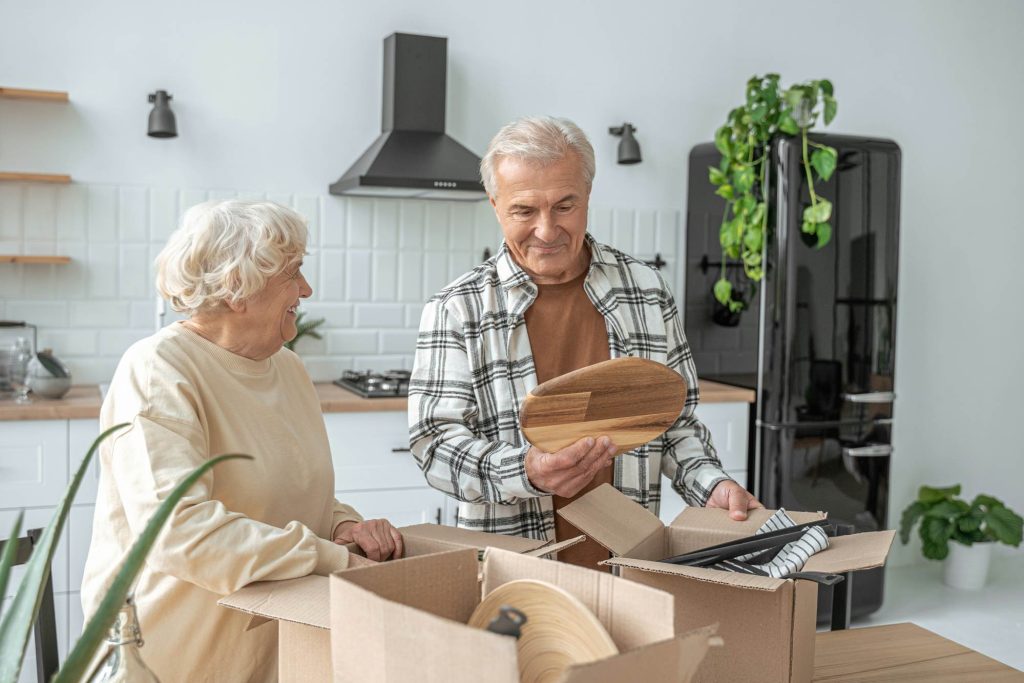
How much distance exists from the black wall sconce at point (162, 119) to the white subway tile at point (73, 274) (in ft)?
1.57

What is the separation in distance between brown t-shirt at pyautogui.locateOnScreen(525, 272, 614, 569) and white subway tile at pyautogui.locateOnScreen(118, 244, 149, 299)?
2.19 meters

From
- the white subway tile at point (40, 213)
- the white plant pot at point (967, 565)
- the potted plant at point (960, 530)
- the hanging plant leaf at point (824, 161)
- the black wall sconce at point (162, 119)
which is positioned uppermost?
the black wall sconce at point (162, 119)

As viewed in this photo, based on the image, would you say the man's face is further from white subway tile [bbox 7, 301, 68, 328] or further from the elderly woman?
white subway tile [bbox 7, 301, 68, 328]

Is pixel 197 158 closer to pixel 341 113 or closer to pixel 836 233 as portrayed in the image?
pixel 341 113

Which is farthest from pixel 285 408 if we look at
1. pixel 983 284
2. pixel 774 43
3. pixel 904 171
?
pixel 983 284

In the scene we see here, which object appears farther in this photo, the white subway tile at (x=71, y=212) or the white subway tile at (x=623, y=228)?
the white subway tile at (x=623, y=228)

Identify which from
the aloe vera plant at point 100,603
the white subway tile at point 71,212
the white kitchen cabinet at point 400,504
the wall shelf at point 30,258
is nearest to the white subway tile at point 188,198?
the white subway tile at point 71,212

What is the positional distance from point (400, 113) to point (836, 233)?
1668mm

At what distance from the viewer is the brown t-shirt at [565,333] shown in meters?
1.77

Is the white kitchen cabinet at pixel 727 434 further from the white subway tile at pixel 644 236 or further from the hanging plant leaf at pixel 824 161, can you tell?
the hanging plant leaf at pixel 824 161

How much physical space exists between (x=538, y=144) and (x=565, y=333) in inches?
13.5

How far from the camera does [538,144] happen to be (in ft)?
5.47

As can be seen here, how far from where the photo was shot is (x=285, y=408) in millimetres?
1521

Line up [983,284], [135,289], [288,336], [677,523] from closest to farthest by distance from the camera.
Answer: [677,523], [288,336], [135,289], [983,284]
